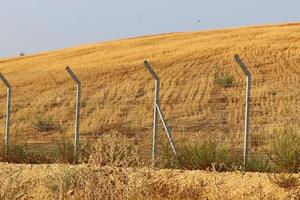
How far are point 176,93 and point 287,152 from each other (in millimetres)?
22794

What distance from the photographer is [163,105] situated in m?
31.5

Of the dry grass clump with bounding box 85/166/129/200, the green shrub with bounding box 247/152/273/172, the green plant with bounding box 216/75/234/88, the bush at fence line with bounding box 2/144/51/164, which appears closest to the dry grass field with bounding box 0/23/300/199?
the green plant with bounding box 216/75/234/88

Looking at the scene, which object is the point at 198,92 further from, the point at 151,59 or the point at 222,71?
the point at 151,59

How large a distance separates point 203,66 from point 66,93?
8549mm

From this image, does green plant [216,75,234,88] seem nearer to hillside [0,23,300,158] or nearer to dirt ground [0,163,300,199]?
hillside [0,23,300,158]

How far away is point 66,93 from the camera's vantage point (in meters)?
38.8

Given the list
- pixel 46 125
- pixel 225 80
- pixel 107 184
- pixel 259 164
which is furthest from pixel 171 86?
pixel 107 184

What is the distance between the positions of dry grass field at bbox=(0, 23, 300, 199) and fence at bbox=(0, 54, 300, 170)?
0.18ft

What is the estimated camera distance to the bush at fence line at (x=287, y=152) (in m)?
11.9

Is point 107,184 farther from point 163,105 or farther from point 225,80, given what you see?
point 225,80

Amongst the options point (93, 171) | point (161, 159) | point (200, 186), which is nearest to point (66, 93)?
point (161, 159)

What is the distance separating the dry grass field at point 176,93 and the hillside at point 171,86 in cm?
6

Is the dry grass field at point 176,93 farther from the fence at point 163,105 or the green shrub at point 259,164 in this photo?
the green shrub at point 259,164

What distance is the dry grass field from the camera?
63.2 feet
